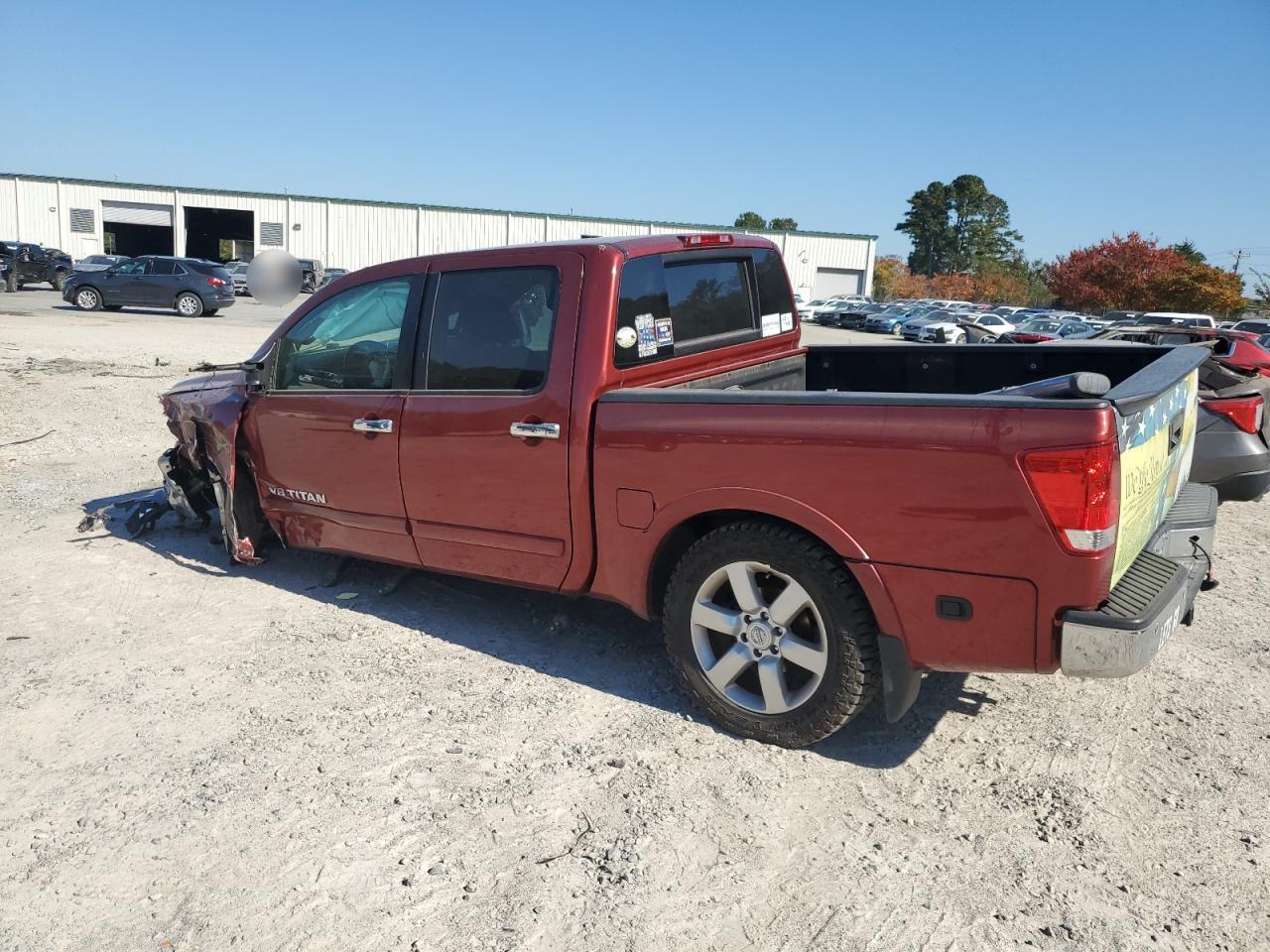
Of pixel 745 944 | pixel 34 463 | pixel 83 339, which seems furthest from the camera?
pixel 83 339

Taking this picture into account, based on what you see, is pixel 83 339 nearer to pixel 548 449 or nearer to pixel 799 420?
pixel 548 449

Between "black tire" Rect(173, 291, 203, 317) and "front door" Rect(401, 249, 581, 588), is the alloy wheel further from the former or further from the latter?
"black tire" Rect(173, 291, 203, 317)

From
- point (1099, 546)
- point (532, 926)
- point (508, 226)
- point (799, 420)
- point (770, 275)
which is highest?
point (508, 226)

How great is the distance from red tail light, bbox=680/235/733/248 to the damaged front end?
2407mm

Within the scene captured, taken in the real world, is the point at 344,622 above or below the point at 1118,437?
below

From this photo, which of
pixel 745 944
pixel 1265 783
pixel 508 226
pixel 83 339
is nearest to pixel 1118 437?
pixel 1265 783

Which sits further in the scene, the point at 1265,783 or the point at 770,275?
the point at 770,275

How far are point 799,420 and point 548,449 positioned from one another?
112cm

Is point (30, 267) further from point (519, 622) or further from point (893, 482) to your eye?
point (893, 482)

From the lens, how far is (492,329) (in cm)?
416

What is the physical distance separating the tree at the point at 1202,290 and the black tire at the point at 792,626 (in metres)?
58.1

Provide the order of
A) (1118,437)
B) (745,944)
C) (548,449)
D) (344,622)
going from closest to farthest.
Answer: (745,944) → (1118,437) → (548,449) → (344,622)

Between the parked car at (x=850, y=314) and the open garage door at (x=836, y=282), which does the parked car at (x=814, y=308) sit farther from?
the open garage door at (x=836, y=282)

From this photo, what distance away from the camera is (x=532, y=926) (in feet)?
8.45
